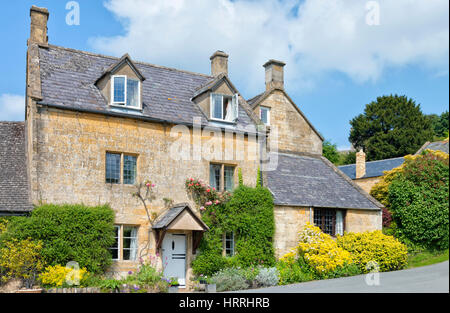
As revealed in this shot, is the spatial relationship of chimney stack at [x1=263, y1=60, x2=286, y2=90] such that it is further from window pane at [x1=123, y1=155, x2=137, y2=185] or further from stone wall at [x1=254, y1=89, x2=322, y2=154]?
window pane at [x1=123, y1=155, x2=137, y2=185]

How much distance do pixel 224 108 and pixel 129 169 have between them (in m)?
6.06

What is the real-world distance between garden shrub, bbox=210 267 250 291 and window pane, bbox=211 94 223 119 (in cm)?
747

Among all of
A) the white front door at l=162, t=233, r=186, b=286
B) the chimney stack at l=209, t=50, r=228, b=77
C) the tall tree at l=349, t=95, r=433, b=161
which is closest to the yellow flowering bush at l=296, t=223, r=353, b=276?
the white front door at l=162, t=233, r=186, b=286

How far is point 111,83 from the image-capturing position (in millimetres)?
22156

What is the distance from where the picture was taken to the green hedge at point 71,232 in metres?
18.9

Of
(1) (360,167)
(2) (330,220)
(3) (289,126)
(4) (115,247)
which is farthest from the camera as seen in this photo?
(1) (360,167)

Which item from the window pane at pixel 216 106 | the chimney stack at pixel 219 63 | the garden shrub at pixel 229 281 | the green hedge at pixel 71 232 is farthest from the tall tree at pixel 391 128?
the green hedge at pixel 71 232

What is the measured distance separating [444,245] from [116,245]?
16836 millimetres

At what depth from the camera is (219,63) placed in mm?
28031

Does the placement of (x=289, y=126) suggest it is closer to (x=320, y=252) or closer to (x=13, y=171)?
(x=320, y=252)

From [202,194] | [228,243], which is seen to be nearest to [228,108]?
[202,194]

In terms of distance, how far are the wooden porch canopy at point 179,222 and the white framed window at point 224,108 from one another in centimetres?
501

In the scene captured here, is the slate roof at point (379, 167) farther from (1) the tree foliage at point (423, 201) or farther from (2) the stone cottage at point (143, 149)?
(2) the stone cottage at point (143, 149)
